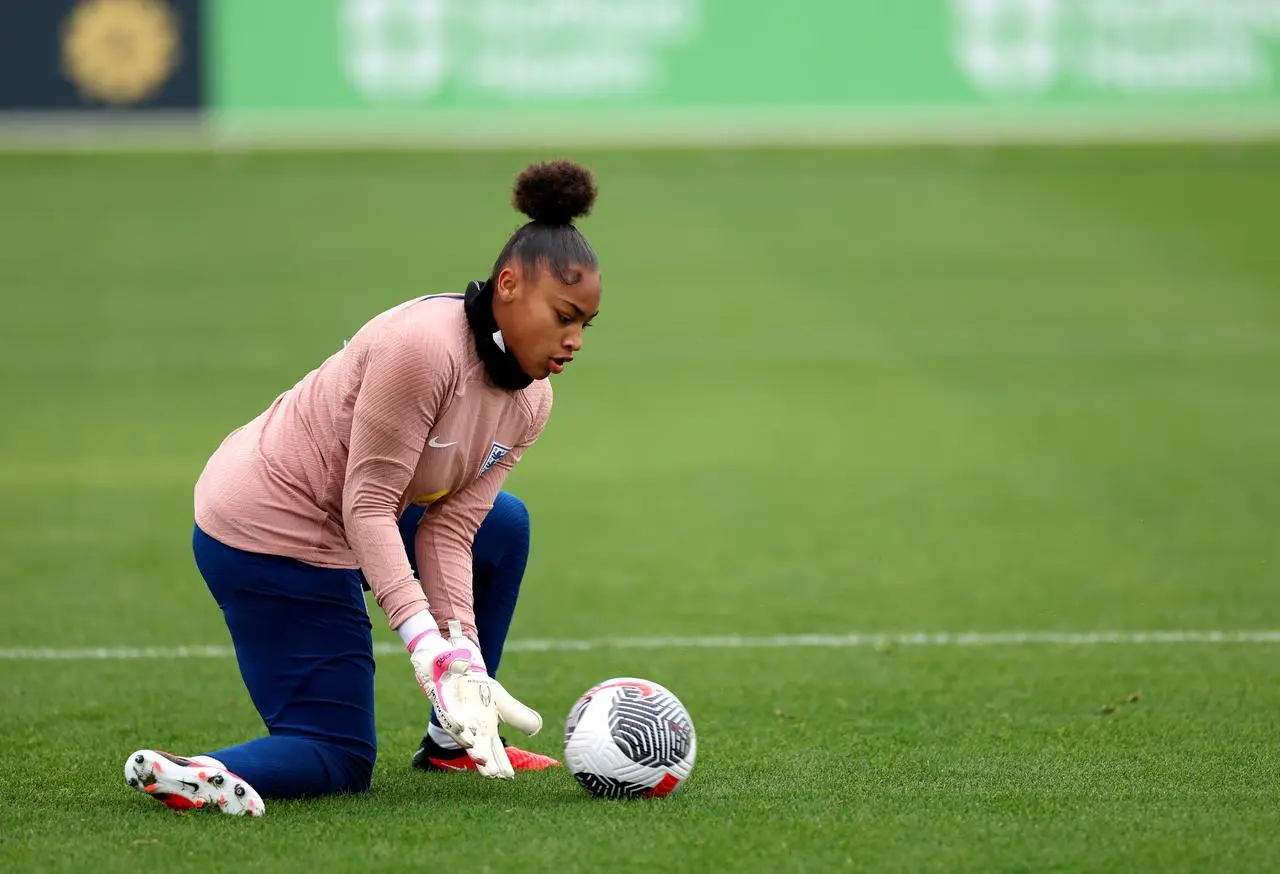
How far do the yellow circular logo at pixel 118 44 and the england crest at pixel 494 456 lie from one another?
1934cm

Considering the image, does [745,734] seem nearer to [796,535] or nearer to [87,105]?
[796,535]

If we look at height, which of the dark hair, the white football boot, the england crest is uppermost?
the dark hair

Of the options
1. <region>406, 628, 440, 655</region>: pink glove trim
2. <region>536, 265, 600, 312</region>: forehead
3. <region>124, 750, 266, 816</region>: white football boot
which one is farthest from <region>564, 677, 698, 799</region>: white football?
<region>536, 265, 600, 312</region>: forehead

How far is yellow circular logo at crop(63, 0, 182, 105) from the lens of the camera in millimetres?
23109

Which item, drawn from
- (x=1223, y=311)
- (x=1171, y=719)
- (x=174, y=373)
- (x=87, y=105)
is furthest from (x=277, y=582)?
(x=87, y=105)

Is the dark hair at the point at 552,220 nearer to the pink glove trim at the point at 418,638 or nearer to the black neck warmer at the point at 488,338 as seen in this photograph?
the black neck warmer at the point at 488,338

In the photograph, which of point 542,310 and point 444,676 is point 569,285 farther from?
point 444,676

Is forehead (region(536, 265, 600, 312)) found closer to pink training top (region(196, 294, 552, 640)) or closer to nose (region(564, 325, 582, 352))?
nose (region(564, 325, 582, 352))

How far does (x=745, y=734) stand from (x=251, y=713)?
179cm

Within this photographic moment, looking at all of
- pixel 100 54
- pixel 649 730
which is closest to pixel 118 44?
pixel 100 54

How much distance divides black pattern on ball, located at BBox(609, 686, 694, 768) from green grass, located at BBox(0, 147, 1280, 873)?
0.66 feet

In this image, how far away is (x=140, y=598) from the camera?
8.55 m

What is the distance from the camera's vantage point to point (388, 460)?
4.98 meters

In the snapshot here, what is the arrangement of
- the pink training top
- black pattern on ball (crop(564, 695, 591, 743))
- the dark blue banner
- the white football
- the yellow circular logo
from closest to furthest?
the pink training top < the white football < black pattern on ball (crop(564, 695, 591, 743)) < the dark blue banner < the yellow circular logo
